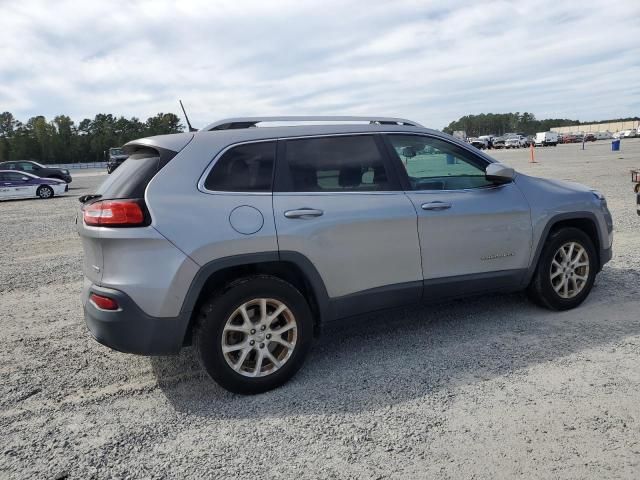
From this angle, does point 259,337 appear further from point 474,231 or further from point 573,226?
point 573,226

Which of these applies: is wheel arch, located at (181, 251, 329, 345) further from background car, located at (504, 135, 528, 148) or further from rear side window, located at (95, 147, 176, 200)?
background car, located at (504, 135, 528, 148)

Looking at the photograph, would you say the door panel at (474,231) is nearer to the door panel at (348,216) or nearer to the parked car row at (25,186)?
the door panel at (348,216)

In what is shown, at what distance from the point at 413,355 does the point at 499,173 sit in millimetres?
1652

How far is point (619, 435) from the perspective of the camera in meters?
2.86

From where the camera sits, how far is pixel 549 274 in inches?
186

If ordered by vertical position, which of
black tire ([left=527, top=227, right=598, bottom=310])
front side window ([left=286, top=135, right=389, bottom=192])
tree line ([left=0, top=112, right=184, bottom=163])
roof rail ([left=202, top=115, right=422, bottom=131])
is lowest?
black tire ([left=527, top=227, right=598, bottom=310])

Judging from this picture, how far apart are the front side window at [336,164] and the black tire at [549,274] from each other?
69.0 inches

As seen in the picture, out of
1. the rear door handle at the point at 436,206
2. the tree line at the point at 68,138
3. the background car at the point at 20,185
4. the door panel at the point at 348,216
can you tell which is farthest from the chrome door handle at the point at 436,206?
the tree line at the point at 68,138

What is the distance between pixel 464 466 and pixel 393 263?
1625 millimetres

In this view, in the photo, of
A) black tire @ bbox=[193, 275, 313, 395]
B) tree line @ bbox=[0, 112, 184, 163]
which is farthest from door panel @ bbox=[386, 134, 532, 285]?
tree line @ bbox=[0, 112, 184, 163]

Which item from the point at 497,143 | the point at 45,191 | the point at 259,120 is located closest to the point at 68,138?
the point at 497,143

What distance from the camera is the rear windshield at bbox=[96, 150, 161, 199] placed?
3.35 metres

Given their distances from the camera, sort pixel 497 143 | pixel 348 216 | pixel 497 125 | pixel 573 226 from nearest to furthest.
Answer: pixel 348 216
pixel 573 226
pixel 497 143
pixel 497 125

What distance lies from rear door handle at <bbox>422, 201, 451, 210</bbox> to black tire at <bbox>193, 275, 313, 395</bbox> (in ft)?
4.06
